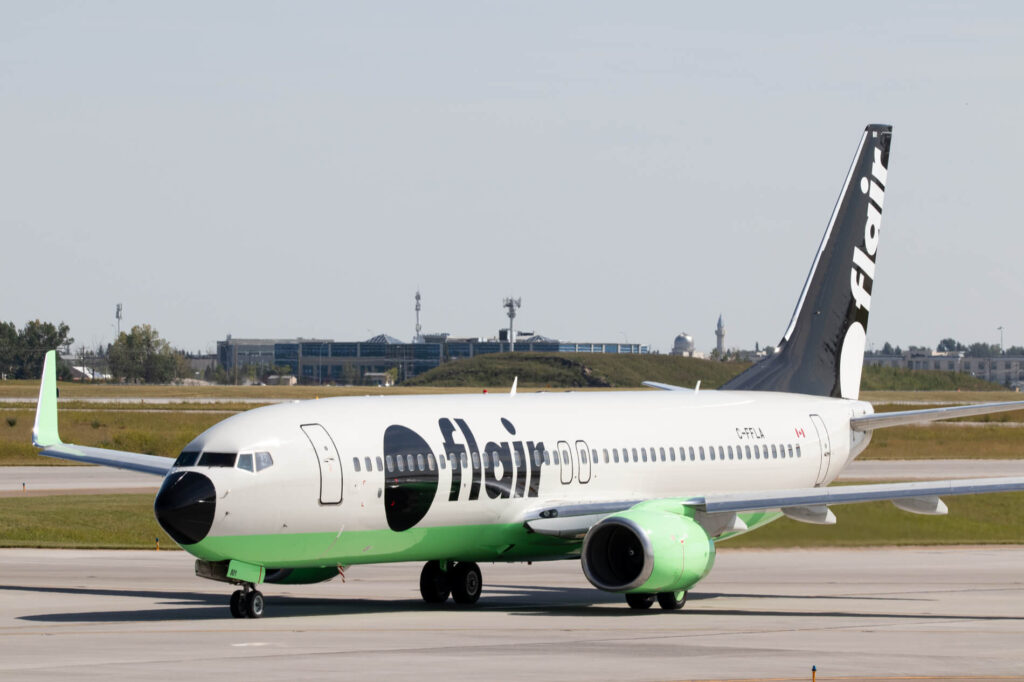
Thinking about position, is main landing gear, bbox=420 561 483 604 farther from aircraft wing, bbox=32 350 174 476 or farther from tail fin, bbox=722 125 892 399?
tail fin, bbox=722 125 892 399

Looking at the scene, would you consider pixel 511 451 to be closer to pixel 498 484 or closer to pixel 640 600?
pixel 498 484

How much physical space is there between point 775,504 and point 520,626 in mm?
6074

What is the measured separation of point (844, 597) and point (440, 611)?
9490 millimetres

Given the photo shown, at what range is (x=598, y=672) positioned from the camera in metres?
23.3

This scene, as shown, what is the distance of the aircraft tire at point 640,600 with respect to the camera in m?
33.0

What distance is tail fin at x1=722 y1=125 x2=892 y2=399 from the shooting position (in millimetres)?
43594

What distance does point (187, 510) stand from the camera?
2855 cm

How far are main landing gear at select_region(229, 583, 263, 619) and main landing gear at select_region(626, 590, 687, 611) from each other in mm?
7670

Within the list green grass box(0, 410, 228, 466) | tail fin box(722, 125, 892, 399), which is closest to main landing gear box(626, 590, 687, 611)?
tail fin box(722, 125, 892, 399)

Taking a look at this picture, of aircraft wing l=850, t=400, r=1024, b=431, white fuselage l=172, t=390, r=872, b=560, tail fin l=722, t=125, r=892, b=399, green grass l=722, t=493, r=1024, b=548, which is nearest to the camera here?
white fuselage l=172, t=390, r=872, b=560

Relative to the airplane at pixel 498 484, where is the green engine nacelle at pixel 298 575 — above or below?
below

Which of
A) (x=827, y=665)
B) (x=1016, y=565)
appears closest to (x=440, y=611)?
(x=827, y=665)

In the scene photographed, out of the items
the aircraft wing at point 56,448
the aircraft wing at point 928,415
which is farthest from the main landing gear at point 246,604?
the aircraft wing at point 928,415

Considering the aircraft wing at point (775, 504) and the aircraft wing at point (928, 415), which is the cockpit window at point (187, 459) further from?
the aircraft wing at point (928, 415)
